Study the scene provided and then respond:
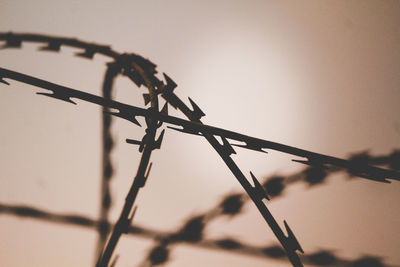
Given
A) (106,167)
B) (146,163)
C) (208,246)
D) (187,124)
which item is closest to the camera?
(187,124)

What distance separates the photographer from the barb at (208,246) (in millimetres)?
2686

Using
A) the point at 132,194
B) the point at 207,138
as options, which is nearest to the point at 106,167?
the point at 132,194

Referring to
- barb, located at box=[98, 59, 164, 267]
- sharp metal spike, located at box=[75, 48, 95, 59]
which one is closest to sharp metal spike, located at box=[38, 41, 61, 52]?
sharp metal spike, located at box=[75, 48, 95, 59]

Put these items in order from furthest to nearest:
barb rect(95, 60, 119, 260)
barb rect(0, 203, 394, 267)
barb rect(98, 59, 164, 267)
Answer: barb rect(95, 60, 119, 260) < barb rect(0, 203, 394, 267) < barb rect(98, 59, 164, 267)

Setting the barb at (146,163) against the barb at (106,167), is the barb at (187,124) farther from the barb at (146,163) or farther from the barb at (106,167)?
the barb at (106,167)

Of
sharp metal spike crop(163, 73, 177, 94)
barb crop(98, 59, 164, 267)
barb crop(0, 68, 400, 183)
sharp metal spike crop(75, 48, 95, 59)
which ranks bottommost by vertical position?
barb crop(98, 59, 164, 267)

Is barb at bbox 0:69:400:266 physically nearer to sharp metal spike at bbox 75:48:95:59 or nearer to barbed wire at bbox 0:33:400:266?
barbed wire at bbox 0:33:400:266

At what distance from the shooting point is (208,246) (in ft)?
9.12

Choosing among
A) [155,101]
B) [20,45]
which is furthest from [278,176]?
[20,45]

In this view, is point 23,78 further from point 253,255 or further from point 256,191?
point 253,255

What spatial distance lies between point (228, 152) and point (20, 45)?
3009mm

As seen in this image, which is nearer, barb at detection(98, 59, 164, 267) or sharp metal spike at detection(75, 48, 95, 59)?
barb at detection(98, 59, 164, 267)

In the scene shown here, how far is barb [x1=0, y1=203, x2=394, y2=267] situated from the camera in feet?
8.81

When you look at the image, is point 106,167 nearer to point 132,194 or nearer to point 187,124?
point 132,194
